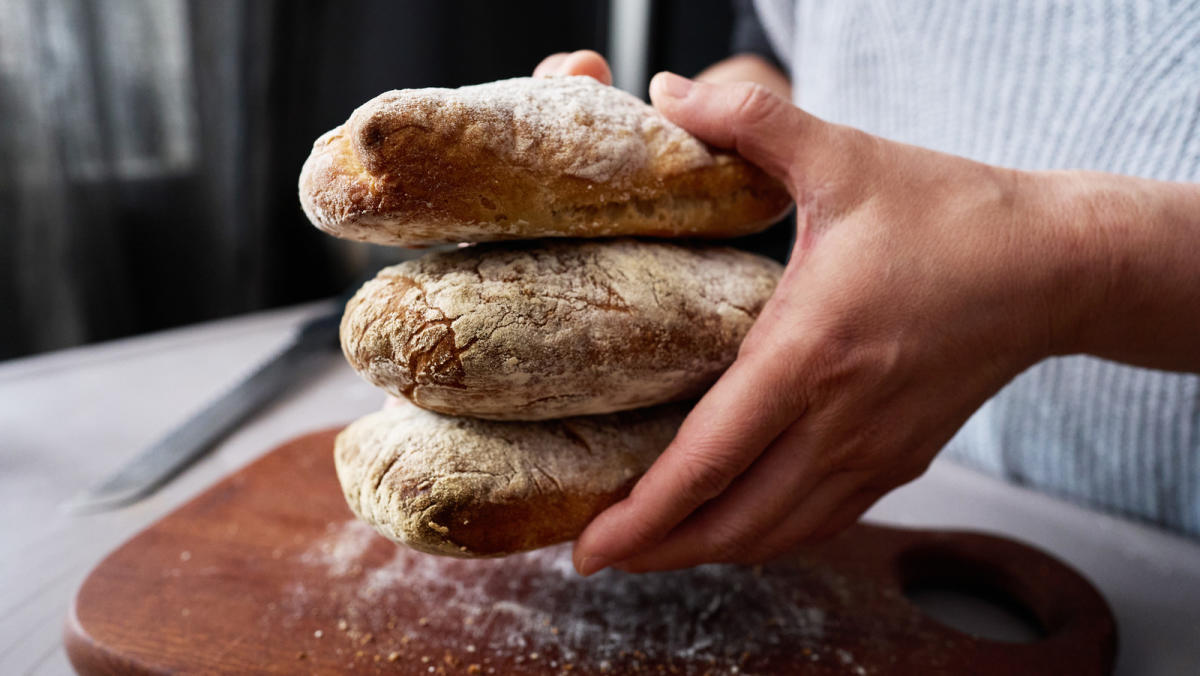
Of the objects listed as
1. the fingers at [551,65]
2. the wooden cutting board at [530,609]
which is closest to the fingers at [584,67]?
the fingers at [551,65]

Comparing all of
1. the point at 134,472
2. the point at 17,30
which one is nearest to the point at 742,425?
the point at 134,472

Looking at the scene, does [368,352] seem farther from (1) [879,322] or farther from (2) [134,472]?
(2) [134,472]

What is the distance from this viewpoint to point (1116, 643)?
3.40 ft

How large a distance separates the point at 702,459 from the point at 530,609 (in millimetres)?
380

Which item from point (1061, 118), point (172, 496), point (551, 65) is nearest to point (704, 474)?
point (551, 65)

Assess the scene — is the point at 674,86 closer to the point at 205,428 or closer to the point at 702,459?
the point at 702,459

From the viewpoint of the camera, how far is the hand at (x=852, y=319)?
32.9 inches

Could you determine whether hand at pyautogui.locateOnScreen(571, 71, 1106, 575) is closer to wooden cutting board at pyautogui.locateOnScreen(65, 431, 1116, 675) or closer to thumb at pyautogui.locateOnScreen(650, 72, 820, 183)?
thumb at pyautogui.locateOnScreen(650, 72, 820, 183)

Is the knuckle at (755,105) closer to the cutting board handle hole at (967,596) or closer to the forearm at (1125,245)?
the forearm at (1125,245)

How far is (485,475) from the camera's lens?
2.86ft

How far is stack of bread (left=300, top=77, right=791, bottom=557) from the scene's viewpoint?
31.4 inches

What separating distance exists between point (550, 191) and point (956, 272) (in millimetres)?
468

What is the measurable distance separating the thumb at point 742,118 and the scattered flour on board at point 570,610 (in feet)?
1.99

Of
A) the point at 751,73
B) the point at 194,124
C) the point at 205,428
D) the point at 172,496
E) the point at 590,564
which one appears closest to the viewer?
the point at 590,564
